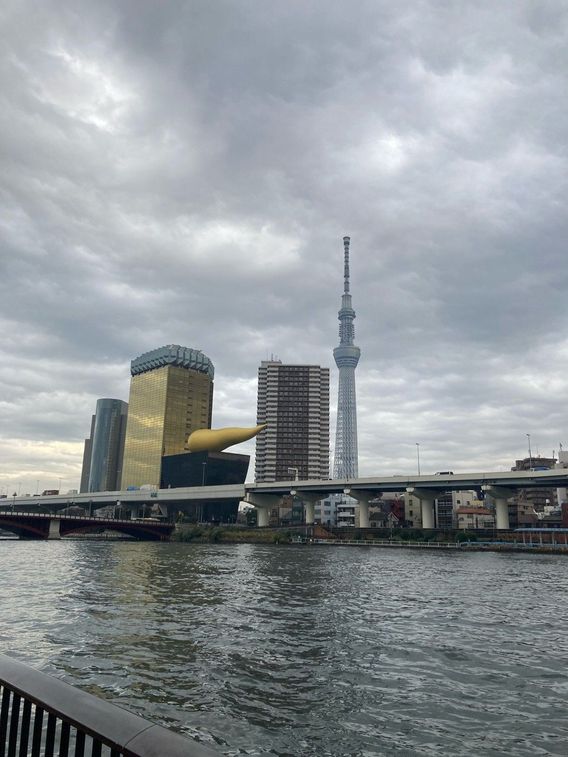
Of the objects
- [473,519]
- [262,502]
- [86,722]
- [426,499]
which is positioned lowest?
[86,722]

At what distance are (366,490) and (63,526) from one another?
71.6 m

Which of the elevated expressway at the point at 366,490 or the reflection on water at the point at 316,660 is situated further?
the elevated expressway at the point at 366,490

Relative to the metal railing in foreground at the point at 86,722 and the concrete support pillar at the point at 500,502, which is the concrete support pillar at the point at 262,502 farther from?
the metal railing in foreground at the point at 86,722

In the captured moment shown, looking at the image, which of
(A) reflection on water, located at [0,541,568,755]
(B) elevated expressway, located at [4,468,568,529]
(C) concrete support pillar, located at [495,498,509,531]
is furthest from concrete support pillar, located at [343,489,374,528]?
(A) reflection on water, located at [0,541,568,755]

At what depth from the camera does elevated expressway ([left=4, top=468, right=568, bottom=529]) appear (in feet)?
371

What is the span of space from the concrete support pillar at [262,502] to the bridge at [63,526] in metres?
22.4

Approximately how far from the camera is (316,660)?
2014 cm

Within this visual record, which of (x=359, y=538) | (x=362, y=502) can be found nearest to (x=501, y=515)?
(x=359, y=538)

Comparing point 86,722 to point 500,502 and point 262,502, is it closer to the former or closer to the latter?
point 500,502

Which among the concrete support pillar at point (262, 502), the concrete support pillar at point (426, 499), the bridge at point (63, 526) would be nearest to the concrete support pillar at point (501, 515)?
the concrete support pillar at point (426, 499)

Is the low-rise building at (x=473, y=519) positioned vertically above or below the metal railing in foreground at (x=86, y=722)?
above

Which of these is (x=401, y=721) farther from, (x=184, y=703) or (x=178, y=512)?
(x=178, y=512)

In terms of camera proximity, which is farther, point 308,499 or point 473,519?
point 473,519

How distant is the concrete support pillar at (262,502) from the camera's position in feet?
507
